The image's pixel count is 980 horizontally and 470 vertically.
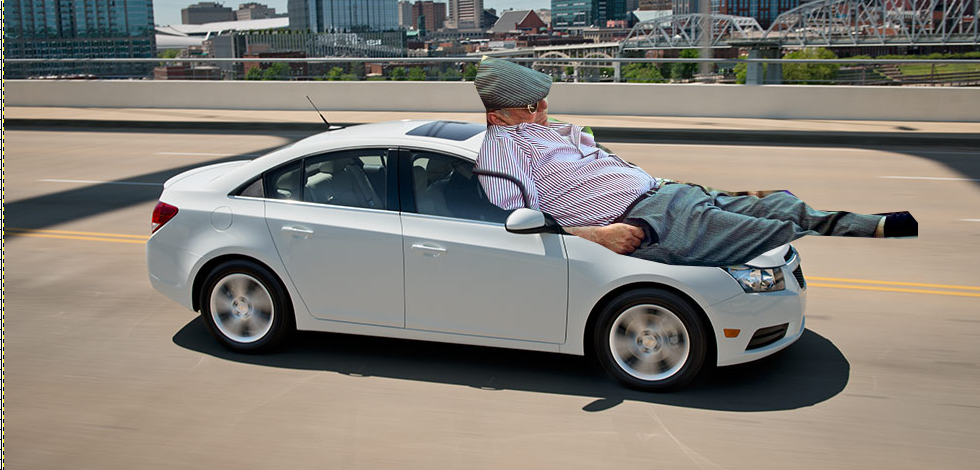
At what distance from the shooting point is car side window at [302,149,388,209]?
5281 mm

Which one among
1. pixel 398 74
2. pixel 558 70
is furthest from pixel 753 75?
pixel 398 74

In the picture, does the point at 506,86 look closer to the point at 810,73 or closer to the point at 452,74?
the point at 810,73

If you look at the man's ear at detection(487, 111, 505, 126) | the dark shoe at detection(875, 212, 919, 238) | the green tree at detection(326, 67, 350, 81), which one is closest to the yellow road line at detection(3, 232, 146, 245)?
the man's ear at detection(487, 111, 505, 126)

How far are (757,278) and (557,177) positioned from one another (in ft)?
4.04

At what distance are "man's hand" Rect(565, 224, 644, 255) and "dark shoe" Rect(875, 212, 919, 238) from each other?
4.24 ft

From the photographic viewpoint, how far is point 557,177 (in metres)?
5.16

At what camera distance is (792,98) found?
748 inches

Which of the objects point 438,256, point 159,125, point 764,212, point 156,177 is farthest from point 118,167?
point 764,212

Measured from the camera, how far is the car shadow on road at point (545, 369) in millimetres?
4891

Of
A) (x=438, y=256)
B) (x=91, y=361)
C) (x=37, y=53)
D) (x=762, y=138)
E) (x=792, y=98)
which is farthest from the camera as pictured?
(x=37, y=53)

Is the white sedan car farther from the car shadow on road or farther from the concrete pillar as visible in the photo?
the concrete pillar

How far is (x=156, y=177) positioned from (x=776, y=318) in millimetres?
10225

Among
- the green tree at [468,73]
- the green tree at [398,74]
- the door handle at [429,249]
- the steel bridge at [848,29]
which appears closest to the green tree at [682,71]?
the green tree at [468,73]

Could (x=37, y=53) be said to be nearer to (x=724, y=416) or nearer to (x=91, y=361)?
(x=91, y=361)
